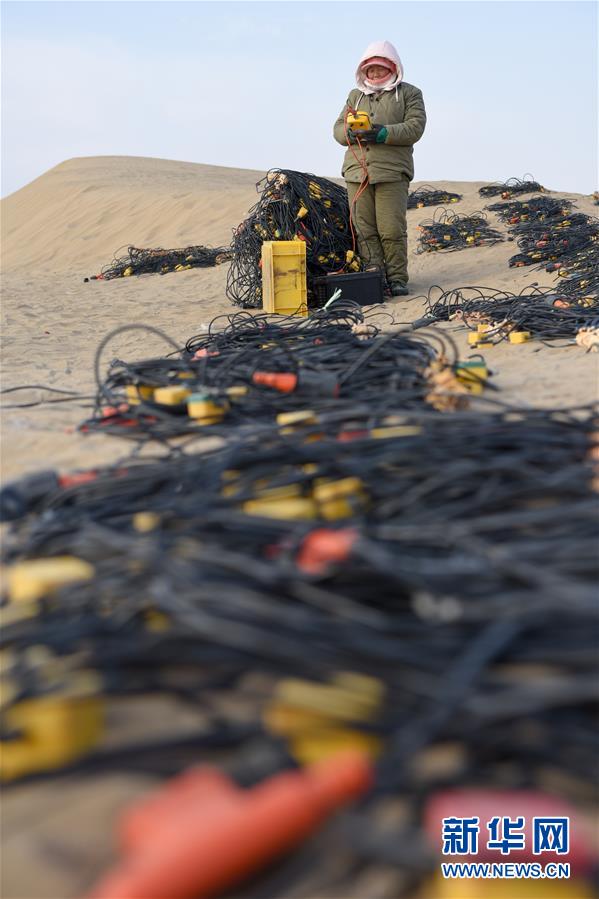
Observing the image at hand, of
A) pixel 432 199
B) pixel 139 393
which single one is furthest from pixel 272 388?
pixel 432 199

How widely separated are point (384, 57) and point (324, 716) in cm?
644

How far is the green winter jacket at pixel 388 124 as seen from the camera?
6.44 meters

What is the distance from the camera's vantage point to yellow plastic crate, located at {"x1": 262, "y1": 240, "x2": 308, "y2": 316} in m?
6.22

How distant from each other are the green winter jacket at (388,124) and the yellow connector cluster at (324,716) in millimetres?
6027

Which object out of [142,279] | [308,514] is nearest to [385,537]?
[308,514]

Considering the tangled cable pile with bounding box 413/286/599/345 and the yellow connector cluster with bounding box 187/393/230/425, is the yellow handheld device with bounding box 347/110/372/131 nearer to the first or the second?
the tangled cable pile with bounding box 413/286/599/345

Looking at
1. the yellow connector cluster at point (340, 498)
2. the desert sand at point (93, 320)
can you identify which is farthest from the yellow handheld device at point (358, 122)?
the yellow connector cluster at point (340, 498)

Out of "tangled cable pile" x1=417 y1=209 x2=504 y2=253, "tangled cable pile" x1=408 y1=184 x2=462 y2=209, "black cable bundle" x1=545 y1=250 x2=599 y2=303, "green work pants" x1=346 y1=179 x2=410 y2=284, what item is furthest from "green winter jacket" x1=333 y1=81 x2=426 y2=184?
"tangled cable pile" x1=408 y1=184 x2=462 y2=209

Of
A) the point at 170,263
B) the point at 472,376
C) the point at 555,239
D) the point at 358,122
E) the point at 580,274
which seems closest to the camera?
the point at 472,376

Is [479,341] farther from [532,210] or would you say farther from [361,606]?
[532,210]

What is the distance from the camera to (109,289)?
9695 mm

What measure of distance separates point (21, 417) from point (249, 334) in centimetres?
141

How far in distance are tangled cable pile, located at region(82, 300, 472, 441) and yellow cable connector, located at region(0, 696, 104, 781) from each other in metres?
1.30

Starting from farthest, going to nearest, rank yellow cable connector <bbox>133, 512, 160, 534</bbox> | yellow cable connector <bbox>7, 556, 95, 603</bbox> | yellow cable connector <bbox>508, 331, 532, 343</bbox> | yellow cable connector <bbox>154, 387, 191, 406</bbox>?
yellow cable connector <bbox>508, 331, 532, 343</bbox>, yellow cable connector <bbox>154, 387, 191, 406</bbox>, yellow cable connector <bbox>133, 512, 160, 534</bbox>, yellow cable connector <bbox>7, 556, 95, 603</bbox>
